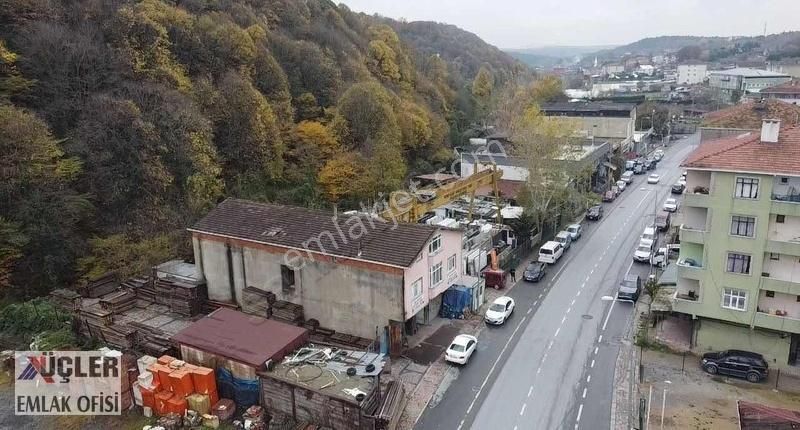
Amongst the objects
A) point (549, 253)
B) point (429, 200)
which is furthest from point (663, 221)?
point (429, 200)

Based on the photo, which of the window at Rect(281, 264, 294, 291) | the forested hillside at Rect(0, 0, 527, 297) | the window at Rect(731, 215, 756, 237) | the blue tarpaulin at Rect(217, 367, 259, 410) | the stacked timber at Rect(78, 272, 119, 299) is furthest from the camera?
the forested hillside at Rect(0, 0, 527, 297)

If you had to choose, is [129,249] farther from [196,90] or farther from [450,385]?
[450,385]

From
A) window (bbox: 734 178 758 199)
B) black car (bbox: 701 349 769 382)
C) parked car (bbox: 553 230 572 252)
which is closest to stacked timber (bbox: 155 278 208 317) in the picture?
black car (bbox: 701 349 769 382)

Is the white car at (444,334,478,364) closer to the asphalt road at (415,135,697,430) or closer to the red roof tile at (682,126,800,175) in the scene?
the asphalt road at (415,135,697,430)

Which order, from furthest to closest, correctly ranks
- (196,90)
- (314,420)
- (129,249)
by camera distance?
1. (196,90)
2. (129,249)
3. (314,420)

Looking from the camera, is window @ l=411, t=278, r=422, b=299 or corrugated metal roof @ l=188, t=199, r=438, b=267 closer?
window @ l=411, t=278, r=422, b=299

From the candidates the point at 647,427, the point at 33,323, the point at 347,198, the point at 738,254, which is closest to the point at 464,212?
the point at 347,198

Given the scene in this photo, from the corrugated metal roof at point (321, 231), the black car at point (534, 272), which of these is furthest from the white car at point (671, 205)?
the corrugated metal roof at point (321, 231)
